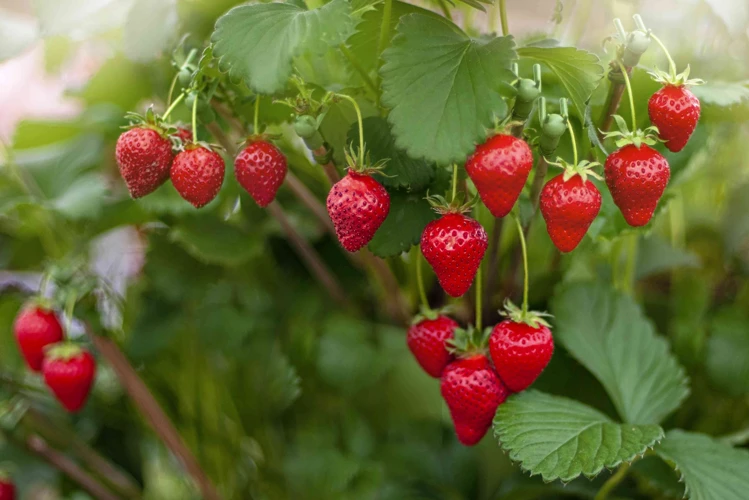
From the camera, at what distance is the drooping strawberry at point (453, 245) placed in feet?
1.60

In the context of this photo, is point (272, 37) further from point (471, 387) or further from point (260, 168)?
point (471, 387)

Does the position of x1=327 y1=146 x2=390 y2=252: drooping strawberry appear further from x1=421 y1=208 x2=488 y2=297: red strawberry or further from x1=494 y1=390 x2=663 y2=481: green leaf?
x1=494 y1=390 x2=663 y2=481: green leaf

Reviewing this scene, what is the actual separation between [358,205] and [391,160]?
0.06 metres

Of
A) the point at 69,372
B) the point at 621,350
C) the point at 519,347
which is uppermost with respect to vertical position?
the point at 519,347

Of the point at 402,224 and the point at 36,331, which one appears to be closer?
the point at 402,224

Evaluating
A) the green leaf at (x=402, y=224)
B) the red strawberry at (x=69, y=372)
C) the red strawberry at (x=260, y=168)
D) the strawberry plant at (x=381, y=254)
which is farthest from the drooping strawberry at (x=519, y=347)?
the red strawberry at (x=69, y=372)

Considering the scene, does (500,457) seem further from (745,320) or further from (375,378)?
(745,320)

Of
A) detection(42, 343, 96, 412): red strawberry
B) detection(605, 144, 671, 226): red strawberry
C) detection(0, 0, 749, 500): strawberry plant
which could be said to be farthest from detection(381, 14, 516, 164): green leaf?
detection(42, 343, 96, 412): red strawberry

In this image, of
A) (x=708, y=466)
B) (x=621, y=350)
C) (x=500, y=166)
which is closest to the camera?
(x=500, y=166)

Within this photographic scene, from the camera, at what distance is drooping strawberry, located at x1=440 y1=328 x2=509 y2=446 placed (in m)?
0.55

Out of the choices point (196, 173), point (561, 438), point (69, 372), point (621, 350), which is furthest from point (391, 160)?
point (69, 372)

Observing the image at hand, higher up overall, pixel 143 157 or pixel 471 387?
pixel 143 157

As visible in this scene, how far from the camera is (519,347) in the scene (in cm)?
53

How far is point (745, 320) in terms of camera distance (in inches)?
33.1
